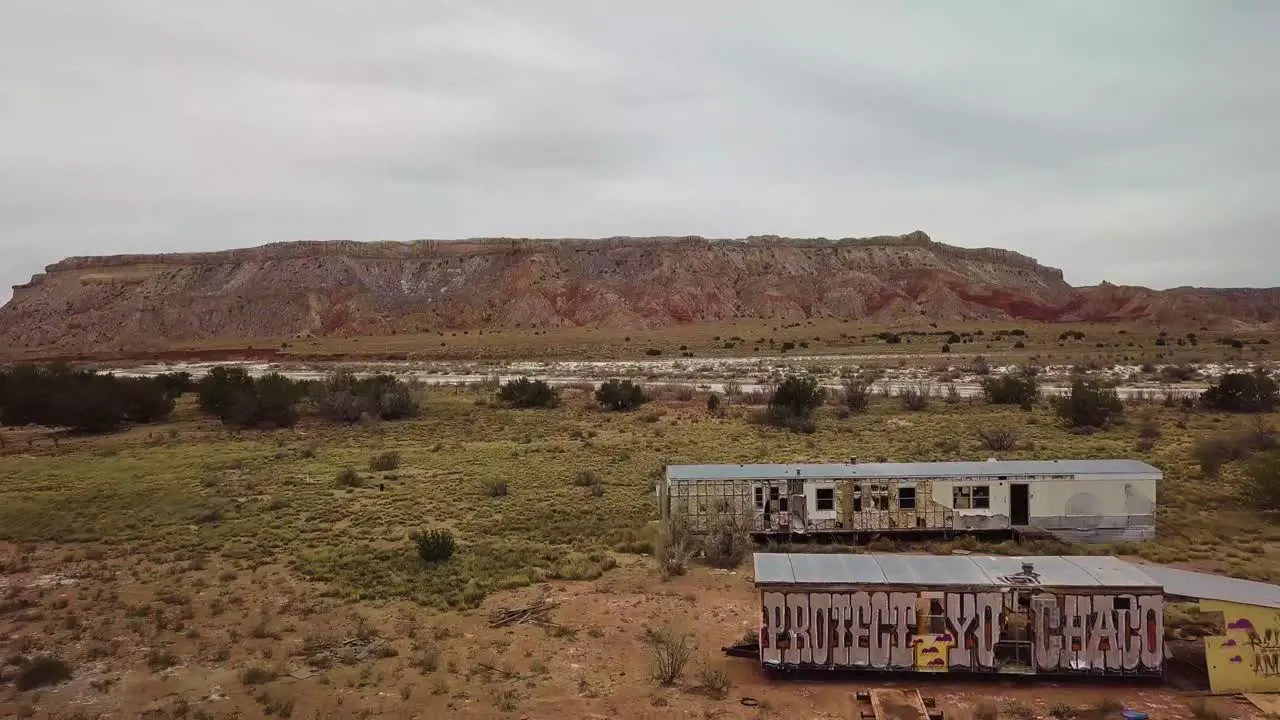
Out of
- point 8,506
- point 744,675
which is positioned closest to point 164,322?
point 8,506

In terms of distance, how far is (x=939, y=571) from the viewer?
11344 mm

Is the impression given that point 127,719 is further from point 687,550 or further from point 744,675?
point 687,550

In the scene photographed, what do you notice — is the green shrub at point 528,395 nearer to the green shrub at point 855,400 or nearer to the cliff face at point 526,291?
the green shrub at point 855,400

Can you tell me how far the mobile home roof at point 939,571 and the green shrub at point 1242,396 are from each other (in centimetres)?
2943

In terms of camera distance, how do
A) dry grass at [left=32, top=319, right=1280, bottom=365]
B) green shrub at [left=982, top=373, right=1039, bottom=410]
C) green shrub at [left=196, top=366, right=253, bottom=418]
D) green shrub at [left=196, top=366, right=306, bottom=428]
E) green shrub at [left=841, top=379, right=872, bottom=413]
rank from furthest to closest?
dry grass at [left=32, top=319, right=1280, bottom=365] < green shrub at [left=196, top=366, right=253, bottom=418] < green shrub at [left=196, top=366, right=306, bottom=428] < green shrub at [left=982, top=373, right=1039, bottom=410] < green shrub at [left=841, top=379, right=872, bottom=413]

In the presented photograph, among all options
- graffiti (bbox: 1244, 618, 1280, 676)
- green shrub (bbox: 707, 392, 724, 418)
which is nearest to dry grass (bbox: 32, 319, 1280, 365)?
green shrub (bbox: 707, 392, 724, 418)

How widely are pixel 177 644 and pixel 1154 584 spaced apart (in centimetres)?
1439

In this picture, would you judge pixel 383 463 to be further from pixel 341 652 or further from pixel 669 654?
pixel 669 654

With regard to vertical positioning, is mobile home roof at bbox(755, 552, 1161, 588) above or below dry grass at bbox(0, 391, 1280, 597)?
above

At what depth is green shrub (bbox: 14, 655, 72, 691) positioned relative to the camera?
11.4m

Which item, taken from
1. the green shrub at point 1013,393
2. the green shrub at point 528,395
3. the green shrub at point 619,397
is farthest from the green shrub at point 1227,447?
the green shrub at point 528,395

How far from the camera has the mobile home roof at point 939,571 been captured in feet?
35.7

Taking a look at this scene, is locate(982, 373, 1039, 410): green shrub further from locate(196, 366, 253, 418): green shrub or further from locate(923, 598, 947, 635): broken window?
locate(196, 366, 253, 418): green shrub

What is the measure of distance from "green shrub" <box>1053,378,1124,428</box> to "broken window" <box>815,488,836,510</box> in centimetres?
1890
